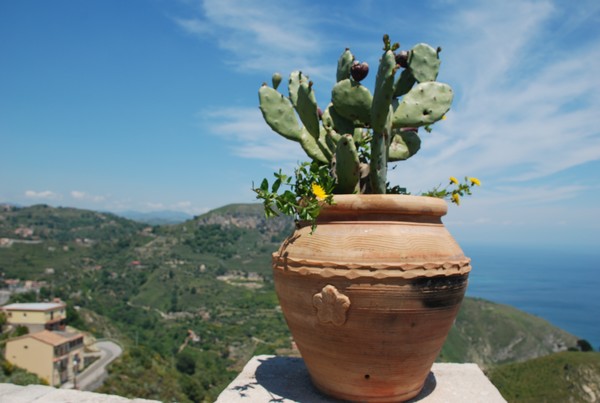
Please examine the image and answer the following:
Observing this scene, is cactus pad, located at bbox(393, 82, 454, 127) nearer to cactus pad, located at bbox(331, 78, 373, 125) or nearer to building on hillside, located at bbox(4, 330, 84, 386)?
cactus pad, located at bbox(331, 78, 373, 125)

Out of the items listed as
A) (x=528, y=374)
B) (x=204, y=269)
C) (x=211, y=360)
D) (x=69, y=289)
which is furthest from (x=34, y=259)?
(x=528, y=374)

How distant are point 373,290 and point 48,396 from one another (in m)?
2.35

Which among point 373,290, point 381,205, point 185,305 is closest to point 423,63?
point 381,205

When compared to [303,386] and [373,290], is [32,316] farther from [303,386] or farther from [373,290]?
[373,290]

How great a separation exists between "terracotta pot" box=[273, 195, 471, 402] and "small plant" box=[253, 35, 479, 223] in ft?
0.74

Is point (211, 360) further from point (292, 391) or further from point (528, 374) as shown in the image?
point (292, 391)

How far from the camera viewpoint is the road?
1469 inches

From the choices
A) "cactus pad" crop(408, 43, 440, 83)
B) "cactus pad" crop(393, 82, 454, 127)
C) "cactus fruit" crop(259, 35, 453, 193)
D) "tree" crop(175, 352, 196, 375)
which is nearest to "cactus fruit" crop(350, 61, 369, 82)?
"cactus fruit" crop(259, 35, 453, 193)

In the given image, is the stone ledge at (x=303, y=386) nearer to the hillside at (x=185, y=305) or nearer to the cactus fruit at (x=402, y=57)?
the cactus fruit at (x=402, y=57)

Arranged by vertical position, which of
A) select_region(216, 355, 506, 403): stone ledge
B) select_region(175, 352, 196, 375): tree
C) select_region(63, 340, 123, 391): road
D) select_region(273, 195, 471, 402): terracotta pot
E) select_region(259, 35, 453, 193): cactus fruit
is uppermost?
select_region(259, 35, 453, 193): cactus fruit

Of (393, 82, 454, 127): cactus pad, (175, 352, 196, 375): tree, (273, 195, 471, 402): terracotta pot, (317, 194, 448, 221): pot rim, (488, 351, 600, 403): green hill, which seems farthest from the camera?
(175, 352, 196, 375): tree

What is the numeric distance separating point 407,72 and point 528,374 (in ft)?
108

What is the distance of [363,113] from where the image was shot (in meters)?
2.81

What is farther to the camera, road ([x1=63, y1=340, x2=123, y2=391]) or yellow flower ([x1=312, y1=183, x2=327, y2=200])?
road ([x1=63, y1=340, x2=123, y2=391])
